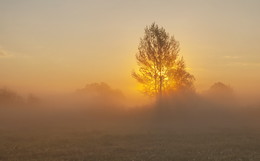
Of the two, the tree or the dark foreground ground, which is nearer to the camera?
the dark foreground ground

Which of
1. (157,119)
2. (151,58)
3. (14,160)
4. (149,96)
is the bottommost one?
(14,160)

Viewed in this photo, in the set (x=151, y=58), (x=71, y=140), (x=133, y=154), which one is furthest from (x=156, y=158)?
(x=151, y=58)

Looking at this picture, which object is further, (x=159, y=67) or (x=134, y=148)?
(x=159, y=67)

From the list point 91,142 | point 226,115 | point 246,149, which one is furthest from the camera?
point 226,115

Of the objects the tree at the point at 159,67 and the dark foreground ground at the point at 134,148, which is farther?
the tree at the point at 159,67

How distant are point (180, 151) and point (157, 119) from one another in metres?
31.9

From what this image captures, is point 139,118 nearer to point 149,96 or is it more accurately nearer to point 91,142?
point 149,96

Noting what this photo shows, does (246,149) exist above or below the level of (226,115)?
below

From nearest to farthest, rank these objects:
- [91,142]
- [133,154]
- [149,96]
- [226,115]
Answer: [133,154], [91,142], [149,96], [226,115]

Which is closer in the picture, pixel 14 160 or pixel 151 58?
pixel 14 160

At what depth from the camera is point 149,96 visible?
6141cm

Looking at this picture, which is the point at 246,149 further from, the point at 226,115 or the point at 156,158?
the point at 226,115

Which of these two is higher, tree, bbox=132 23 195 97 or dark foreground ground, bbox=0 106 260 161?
tree, bbox=132 23 195 97

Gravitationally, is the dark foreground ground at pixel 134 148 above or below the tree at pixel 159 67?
below
